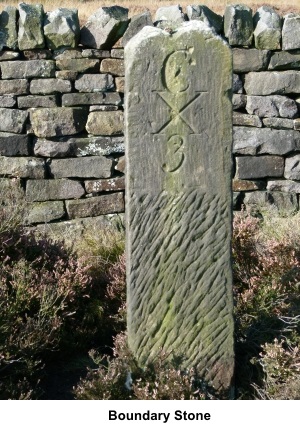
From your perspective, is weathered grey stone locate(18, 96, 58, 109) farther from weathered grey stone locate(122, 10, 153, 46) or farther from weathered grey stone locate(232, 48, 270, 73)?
weathered grey stone locate(232, 48, 270, 73)

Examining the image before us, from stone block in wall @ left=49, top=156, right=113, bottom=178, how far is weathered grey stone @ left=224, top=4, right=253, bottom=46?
1.81 metres

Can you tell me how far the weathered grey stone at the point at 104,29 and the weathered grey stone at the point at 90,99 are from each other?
0.49 m

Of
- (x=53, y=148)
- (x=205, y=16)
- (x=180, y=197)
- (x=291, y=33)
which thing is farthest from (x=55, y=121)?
(x=180, y=197)

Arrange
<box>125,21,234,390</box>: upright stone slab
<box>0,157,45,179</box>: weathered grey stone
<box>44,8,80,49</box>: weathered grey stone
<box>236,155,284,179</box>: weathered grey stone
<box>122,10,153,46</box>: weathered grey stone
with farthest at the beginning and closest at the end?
<box>236,155,284,179</box>: weathered grey stone
<box>0,157,45,179</box>: weathered grey stone
<box>122,10,153,46</box>: weathered grey stone
<box>44,8,80,49</box>: weathered grey stone
<box>125,21,234,390</box>: upright stone slab

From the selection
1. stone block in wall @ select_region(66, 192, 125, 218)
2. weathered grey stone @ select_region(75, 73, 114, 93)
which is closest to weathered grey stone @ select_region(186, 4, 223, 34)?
weathered grey stone @ select_region(75, 73, 114, 93)

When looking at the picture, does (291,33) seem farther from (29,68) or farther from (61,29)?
(29,68)

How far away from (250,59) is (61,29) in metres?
1.97

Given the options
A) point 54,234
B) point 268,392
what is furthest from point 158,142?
point 54,234

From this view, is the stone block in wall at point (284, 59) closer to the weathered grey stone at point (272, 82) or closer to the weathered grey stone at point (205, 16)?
the weathered grey stone at point (272, 82)

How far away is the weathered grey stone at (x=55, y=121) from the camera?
6.96 metres

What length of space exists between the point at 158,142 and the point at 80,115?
11.3 ft

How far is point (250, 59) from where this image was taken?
711 centimetres

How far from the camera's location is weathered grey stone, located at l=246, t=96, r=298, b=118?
7160 mm

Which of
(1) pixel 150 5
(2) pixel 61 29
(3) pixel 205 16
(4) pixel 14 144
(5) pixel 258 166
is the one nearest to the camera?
(2) pixel 61 29
